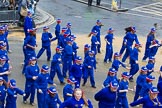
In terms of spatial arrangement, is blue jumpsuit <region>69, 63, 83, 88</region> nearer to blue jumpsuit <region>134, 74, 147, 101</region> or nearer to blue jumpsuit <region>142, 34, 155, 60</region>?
blue jumpsuit <region>134, 74, 147, 101</region>

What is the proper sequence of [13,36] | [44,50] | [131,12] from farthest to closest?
[131,12]
[13,36]
[44,50]

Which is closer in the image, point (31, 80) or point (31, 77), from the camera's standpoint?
point (31, 77)

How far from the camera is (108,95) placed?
487 inches

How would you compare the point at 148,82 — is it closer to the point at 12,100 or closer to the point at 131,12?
the point at 12,100

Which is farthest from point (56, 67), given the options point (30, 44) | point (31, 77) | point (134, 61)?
point (134, 61)

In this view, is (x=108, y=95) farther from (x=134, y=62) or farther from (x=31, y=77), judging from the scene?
(x=134, y=62)

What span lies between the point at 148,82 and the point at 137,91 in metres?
1.10

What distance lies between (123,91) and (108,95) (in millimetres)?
1751

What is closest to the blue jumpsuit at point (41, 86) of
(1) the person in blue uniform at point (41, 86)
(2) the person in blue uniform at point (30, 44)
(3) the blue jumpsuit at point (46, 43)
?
(1) the person in blue uniform at point (41, 86)

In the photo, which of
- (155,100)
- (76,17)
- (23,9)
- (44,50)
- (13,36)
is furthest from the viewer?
(76,17)

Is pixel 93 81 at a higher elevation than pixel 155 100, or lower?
lower

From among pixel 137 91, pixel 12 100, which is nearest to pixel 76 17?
pixel 137 91

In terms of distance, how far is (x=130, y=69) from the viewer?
60.2 feet

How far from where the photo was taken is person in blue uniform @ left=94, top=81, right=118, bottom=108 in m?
12.3
